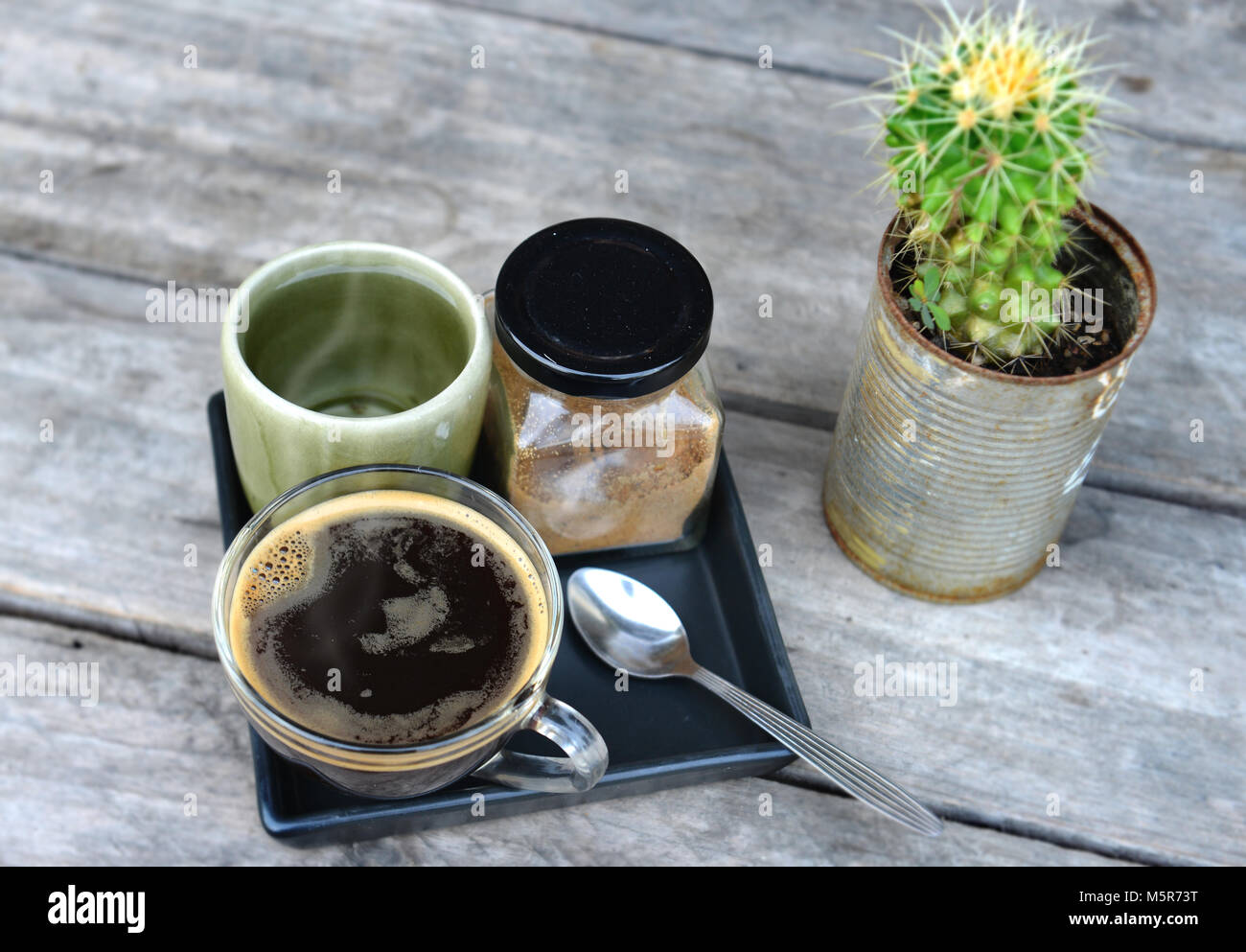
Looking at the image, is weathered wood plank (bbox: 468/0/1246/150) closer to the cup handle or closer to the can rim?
the can rim

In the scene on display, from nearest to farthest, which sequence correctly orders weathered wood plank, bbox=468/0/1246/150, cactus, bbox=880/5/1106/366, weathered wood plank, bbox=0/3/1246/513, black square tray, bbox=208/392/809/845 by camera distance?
cactus, bbox=880/5/1106/366 < black square tray, bbox=208/392/809/845 < weathered wood plank, bbox=0/3/1246/513 < weathered wood plank, bbox=468/0/1246/150

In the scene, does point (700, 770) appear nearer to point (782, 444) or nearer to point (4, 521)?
point (782, 444)

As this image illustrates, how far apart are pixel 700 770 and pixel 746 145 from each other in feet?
2.08

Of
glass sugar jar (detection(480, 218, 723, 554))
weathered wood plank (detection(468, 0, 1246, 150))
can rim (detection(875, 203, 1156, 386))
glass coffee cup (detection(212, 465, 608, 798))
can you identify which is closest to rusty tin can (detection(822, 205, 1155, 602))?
can rim (detection(875, 203, 1156, 386))

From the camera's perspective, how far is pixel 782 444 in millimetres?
995

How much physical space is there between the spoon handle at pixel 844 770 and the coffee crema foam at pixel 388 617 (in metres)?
0.16

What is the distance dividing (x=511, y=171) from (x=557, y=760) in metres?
0.59

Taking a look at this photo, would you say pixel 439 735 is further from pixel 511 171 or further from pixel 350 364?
pixel 511 171

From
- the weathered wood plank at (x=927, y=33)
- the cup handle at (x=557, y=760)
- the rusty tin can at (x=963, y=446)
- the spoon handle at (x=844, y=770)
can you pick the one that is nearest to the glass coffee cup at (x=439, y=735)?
the cup handle at (x=557, y=760)

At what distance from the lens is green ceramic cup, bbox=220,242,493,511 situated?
2.48ft

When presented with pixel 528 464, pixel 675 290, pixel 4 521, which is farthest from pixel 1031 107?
pixel 4 521

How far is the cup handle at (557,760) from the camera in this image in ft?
2.37

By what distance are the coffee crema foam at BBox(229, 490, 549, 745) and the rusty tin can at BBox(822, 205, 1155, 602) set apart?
0.25m

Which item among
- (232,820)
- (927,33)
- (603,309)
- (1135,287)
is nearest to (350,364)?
(603,309)
